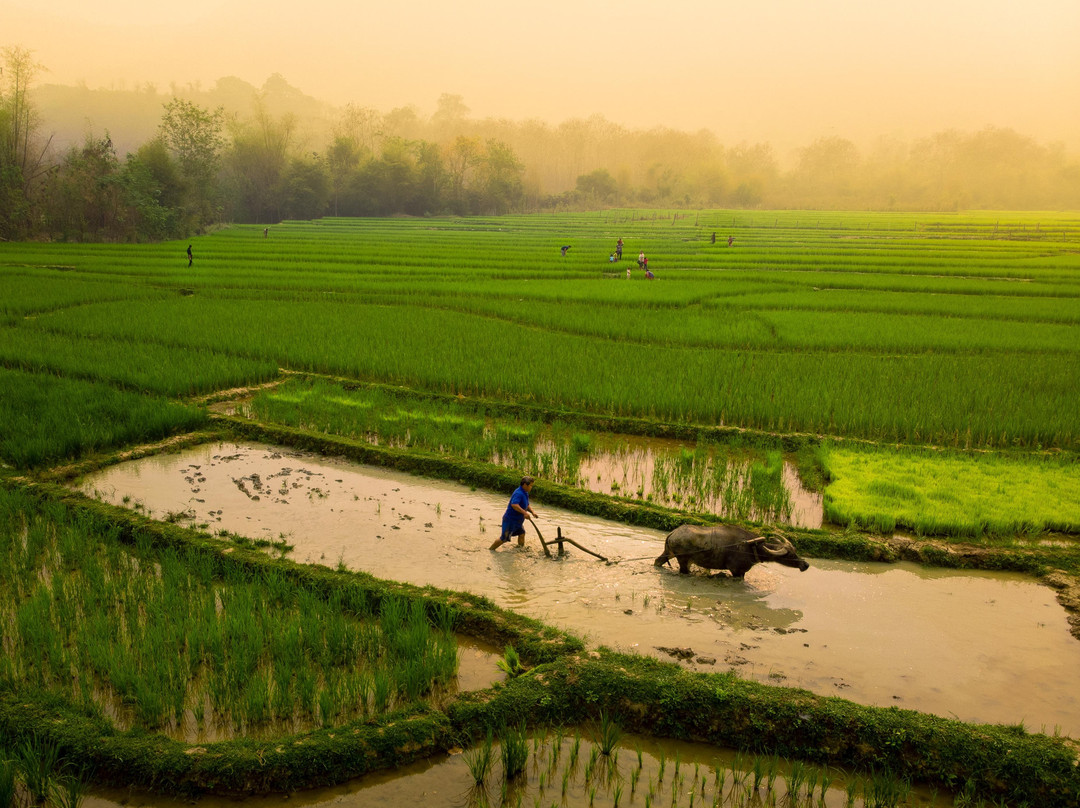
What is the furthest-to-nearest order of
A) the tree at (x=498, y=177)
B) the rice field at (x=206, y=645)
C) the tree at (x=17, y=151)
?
the tree at (x=498, y=177), the tree at (x=17, y=151), the rice field at (x=206, y=645)

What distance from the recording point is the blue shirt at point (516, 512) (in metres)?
5.25

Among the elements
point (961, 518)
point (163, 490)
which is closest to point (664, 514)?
point (961, 518)

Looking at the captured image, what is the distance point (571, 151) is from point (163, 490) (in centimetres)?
10510

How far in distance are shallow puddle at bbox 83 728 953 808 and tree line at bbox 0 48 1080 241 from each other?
3356 centimetres

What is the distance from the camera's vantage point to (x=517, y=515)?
529cm

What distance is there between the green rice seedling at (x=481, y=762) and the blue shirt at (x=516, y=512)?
204cm

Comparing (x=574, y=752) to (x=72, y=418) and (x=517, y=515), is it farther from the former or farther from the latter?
(x=72, y=418)

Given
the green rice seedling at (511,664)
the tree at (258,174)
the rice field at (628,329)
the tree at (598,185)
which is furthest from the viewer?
the tree at (598,185)

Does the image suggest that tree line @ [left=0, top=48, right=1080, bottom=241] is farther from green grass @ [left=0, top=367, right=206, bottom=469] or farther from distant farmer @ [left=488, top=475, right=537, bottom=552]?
distant farmer @ [left=488, top=475, right=537, bottom=552]

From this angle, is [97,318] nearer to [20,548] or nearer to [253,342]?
[253,342]

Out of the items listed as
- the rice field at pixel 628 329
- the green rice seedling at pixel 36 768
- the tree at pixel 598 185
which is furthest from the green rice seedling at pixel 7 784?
the tree at pixel 598 185

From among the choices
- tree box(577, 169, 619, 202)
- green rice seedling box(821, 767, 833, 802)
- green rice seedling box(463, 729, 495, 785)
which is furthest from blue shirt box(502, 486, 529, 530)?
tree box(577, 169, 619, 202)

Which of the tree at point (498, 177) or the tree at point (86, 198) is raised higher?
the tree at point (498, 177)

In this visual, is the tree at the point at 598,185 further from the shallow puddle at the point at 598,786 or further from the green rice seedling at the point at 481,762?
the green rice seedling at the point at 481,762
